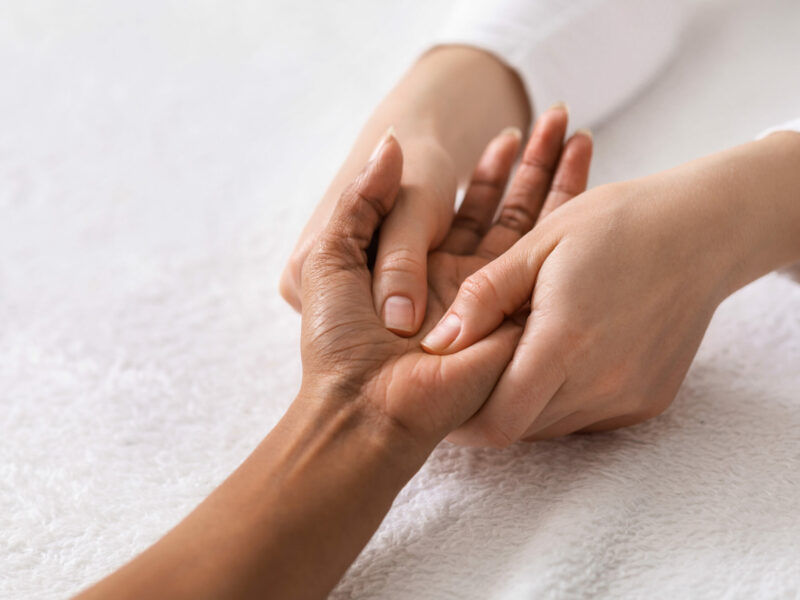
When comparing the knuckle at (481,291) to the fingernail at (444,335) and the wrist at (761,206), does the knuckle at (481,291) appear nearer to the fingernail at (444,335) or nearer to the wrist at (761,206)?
the fingernail at (444,335)

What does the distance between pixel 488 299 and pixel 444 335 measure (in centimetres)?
4

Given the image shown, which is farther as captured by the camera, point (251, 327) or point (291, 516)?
point (251, 327)

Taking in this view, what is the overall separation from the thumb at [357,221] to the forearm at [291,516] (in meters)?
0.12

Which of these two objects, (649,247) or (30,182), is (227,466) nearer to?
(649,247)

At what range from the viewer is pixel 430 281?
2.36 ft

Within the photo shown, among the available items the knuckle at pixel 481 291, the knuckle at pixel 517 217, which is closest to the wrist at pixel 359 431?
the knuckle at pixel 481 291

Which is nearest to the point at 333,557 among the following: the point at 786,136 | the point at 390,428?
the point at 390,428

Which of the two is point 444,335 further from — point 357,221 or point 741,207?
point 741,207

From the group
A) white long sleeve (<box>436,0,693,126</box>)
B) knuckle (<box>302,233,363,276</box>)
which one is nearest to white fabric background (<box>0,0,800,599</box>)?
white long sleeve (<box>436,0,693,126</box>)

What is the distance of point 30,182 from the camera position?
1.06 metres

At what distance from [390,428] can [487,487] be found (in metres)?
0.11

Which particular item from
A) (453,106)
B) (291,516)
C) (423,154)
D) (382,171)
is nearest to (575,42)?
(453,106)

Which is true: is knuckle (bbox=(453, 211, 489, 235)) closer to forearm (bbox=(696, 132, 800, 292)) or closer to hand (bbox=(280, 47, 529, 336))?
hand (bbox=(280, 47, 529, 336))

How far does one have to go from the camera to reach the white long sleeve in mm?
979
